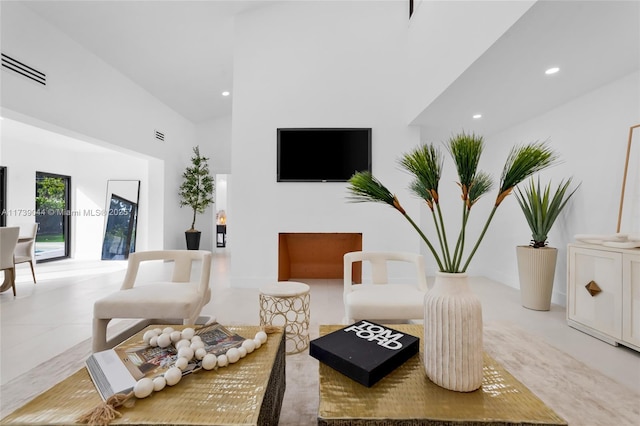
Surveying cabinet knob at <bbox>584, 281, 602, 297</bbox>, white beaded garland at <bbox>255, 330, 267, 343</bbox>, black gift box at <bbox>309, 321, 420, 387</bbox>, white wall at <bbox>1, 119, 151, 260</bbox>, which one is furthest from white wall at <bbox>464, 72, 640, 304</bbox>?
white wall at <bbox>1, 119, 151, 260</bbox>

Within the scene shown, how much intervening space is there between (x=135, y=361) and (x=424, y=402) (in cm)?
102

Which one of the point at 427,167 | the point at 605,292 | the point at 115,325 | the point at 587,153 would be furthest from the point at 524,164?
the point at 115,325

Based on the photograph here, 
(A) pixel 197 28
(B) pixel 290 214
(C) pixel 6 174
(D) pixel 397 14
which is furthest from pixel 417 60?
(C) pixel 6 174

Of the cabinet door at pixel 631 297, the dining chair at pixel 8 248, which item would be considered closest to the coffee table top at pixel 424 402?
the cabinet door at pixel 631 297

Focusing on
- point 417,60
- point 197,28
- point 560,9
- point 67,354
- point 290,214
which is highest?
point 197,28

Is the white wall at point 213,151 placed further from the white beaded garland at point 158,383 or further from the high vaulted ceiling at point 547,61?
the white beaded garland at point 158,383

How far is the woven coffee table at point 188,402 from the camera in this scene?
0.81 m

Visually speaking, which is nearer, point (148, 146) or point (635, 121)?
point (635, 121)

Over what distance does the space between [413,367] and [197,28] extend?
482cm

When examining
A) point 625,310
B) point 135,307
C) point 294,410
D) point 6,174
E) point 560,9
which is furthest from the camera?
point 6,174

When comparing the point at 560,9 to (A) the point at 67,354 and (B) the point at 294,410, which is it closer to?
(B) the point at 294,410

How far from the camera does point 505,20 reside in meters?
2.00

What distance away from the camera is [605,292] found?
88.8 inches

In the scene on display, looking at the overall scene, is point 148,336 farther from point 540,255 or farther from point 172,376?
point 540,255
